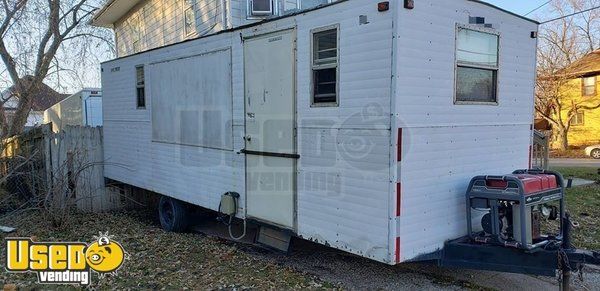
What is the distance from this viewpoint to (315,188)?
4.67 m

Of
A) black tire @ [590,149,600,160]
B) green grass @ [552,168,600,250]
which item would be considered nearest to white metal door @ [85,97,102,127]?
green grass @ [552,168,600,250]

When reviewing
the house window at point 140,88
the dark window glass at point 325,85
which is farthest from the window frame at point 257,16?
the dark window glass at point 325,85

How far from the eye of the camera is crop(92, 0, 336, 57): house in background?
9.35m

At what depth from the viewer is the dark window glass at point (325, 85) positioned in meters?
4.44

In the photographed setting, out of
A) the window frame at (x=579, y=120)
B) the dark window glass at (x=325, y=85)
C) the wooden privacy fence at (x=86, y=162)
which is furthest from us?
the window frame at (x=579, y=120)

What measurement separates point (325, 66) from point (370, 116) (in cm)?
76

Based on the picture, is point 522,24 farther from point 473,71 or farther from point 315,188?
point 315,188

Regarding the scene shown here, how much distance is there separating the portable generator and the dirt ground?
0.83 m

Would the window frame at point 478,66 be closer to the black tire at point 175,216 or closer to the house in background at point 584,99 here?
the black tire at point 175,216

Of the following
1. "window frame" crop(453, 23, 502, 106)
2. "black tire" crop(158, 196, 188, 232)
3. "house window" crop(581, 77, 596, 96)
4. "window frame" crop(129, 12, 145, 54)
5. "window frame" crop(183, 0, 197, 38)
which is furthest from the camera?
"house window" crop(581, 77, 596, 96)

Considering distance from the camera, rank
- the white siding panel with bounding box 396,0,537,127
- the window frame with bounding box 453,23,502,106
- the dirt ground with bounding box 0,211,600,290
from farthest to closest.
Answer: the dirt ground with bounding box 0,211,600,290
the window frame with bounding box 453,23,502,106
the white siding panel with bounding box 396,0,537,127

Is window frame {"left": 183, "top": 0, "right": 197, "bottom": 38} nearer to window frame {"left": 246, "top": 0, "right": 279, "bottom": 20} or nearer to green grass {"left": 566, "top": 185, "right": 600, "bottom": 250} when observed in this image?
window frame {"left": 246, "top": 0, "right": 279, "bottom": 20}

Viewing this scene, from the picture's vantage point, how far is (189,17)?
11.5m

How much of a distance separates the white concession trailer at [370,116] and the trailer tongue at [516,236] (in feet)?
0.69
